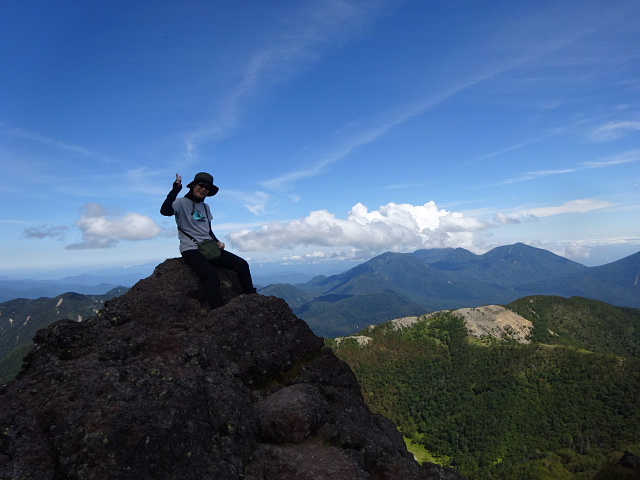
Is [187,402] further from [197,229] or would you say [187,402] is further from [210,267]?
[197,229]

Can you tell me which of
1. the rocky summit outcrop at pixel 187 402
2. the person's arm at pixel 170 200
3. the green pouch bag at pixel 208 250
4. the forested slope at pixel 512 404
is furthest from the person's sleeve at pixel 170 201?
the forested slope at pixel 512 404

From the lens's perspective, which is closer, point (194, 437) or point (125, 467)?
point (125, 467)

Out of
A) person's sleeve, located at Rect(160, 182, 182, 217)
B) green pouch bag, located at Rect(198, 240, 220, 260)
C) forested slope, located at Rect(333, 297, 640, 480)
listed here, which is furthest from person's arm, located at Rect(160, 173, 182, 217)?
forested slope, located at Rect(333, 297, 640, 480)

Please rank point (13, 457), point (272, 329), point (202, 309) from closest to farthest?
point (13, 457), point (272, 329), point (202, 309)

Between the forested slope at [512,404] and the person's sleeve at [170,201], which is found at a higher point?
the person's sleeve at [170,201]

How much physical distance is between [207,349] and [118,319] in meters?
3.39

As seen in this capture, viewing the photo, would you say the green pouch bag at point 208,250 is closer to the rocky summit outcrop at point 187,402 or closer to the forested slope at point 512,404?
the rocky summit outcrop at point 187,402

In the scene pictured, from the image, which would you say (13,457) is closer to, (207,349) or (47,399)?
(47,399)

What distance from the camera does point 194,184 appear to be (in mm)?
12445

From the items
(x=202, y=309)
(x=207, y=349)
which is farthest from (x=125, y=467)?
(x=202, y=309)

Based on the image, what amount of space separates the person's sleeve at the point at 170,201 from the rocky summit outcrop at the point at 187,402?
2.76 metres

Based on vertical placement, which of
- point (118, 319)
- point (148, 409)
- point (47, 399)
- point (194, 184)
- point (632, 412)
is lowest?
point (632, 412)

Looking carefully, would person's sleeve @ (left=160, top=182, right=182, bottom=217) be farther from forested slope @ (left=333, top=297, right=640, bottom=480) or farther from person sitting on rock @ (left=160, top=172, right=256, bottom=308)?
forested slope @ (left=333, top=297, right=640, bottom=480)

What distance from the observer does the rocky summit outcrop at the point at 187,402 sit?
5488mm
